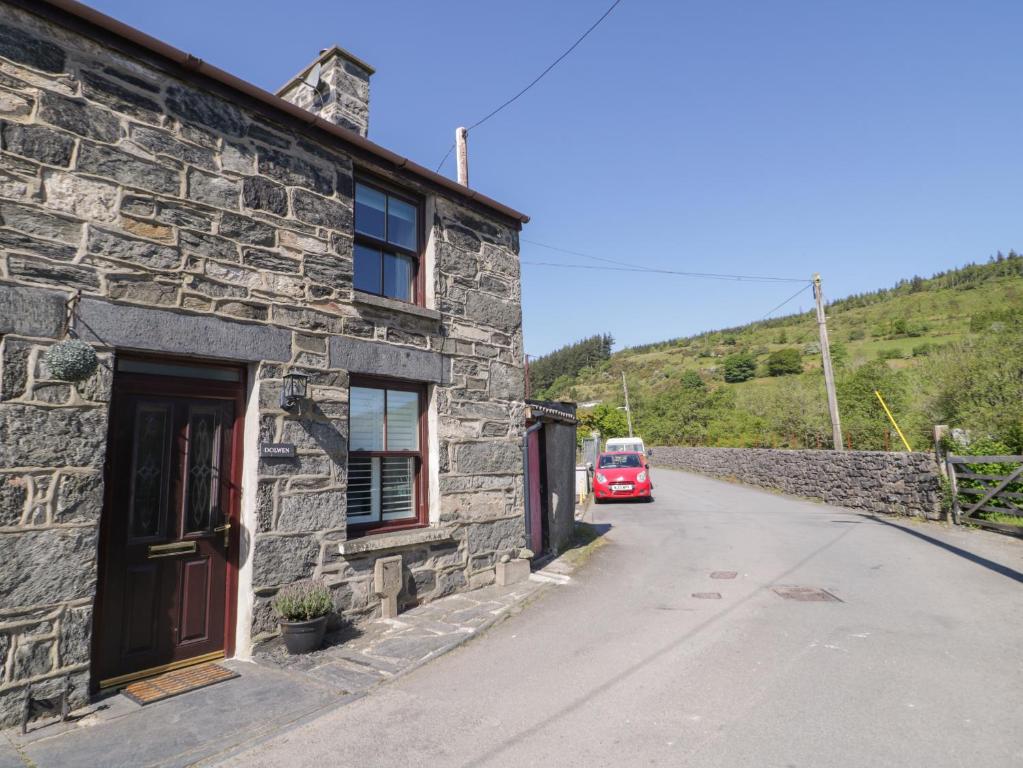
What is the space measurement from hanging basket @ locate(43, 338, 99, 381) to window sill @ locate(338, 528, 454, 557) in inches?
105

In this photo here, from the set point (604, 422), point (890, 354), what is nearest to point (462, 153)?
point (604, 422)

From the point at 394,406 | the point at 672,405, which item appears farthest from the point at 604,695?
the point at 672,405

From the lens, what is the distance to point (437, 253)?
7129mm

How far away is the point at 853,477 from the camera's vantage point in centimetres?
1581

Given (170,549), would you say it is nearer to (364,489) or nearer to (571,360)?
(364,489)

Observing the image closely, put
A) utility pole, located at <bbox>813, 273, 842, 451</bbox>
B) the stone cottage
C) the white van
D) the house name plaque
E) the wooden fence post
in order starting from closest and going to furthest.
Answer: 1. the stone cottage
2. the house name plaque
3. the wooden fence post
4. utility pole, located at <bbox>813, 273, 842, 451</bbox>
5. the white van

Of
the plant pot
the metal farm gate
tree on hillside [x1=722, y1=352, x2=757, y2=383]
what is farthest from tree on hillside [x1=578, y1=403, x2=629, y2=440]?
the plant pot

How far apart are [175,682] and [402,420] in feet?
10.7

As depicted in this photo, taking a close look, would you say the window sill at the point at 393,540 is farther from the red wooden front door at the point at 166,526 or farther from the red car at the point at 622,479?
the red car at the point at 622,479

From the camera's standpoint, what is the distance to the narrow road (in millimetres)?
3291

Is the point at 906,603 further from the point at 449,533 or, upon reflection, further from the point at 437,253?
the point at 437,253

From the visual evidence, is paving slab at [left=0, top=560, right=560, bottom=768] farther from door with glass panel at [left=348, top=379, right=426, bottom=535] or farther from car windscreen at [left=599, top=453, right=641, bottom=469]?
car windscreen at [left=599, top=453, right=641, bottom=469]

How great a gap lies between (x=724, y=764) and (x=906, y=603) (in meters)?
4.63

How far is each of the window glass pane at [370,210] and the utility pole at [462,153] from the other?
3066 millimetres
